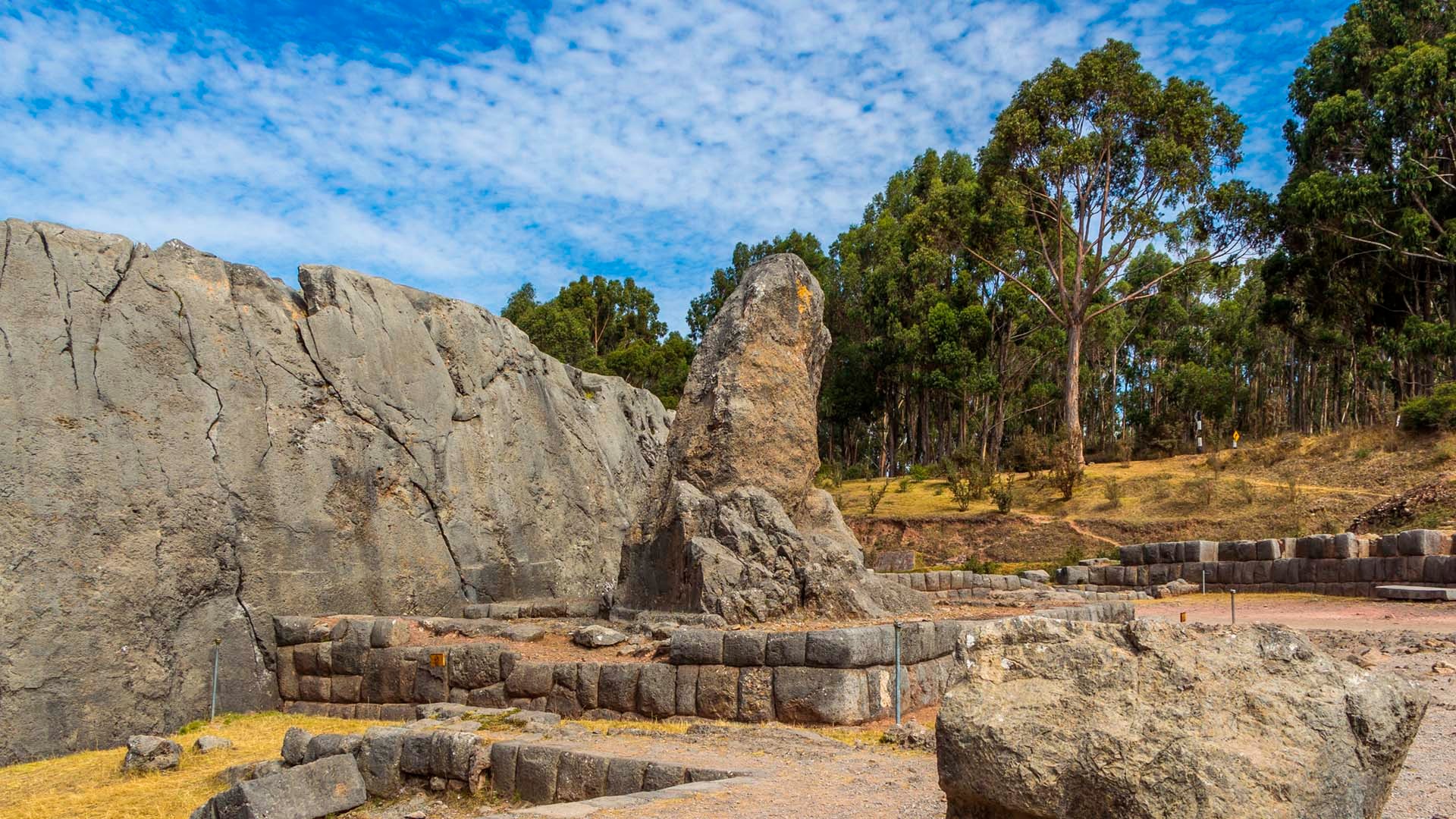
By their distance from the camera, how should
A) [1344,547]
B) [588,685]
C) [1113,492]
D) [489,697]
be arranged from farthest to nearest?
[1113,492], [1344,547], [489,697], [588,685]

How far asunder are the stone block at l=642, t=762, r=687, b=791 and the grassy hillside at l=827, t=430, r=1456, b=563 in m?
21.1

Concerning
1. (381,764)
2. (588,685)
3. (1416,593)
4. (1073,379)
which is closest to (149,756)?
(381,764)

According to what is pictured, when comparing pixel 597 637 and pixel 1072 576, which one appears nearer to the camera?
pixel 597 637

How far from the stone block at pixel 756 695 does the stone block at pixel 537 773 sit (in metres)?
2.14

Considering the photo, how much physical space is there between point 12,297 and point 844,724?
9895mm

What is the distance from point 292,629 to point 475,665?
2.89 meters

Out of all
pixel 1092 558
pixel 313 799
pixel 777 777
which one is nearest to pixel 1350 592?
pixel 1092 558

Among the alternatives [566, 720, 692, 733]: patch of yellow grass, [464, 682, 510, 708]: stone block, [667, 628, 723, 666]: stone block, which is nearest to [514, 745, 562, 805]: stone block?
[566, 720, 692, 733]: patch of yellow grass

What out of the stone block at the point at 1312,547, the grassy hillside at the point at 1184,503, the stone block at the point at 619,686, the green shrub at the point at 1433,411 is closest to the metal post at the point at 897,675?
the stone block at the point at 619,686

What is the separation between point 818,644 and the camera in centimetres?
920

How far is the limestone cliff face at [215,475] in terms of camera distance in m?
10.8

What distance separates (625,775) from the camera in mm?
→ 7320

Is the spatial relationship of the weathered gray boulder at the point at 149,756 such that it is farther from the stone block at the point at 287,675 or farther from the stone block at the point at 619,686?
the stone block at the point at 619,686

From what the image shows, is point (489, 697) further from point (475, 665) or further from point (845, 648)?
point (845, 648)
